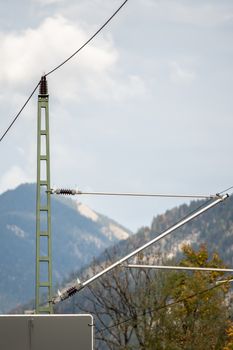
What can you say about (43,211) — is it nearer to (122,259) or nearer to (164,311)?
(122,259)

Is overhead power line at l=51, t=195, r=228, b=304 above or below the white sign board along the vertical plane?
above

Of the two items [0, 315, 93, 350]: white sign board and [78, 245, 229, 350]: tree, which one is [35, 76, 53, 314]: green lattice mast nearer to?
[0, 315, 93, 350]: white sign board

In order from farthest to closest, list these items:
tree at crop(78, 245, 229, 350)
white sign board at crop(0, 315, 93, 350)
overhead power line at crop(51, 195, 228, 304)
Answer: tree at crop(78, 245, 229, 350) → overhead power line at crop(51, 195, 228, 304) → white sign board at crop(0, 315, 93, 350)

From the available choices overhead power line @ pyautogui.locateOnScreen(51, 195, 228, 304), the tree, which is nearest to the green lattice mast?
overhead power line @ pyautogui.locateOnScreen(51, 195, 228, 304)

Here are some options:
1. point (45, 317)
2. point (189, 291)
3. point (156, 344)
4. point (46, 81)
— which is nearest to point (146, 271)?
point (189, 291)

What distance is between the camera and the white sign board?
762 inches

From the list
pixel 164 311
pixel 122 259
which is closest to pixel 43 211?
pixel 122 259

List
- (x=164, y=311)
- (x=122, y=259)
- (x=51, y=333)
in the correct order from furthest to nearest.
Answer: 1. (x=164, y=311)
2. (x=122, y=259)
3. (x=51, y=333)

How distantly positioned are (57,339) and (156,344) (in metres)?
57.1

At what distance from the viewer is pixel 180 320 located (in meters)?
79.8

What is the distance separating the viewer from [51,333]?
1938 centimetres

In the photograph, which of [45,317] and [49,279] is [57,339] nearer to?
[45,317]

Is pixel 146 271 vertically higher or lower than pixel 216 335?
higher

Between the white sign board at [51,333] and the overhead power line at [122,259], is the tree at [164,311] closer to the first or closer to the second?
the overhead power line at [122,259]
